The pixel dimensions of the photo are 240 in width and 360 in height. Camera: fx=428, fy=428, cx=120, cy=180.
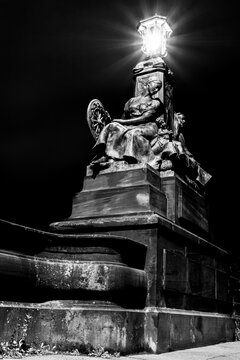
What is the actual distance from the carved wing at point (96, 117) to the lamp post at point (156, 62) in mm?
825

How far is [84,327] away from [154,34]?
20.5 ft

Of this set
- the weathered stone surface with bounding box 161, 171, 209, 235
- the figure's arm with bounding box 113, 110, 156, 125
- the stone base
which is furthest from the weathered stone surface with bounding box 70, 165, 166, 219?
the stone base

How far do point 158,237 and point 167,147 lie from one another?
198 cm

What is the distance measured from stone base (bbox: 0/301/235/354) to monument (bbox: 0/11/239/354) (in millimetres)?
10

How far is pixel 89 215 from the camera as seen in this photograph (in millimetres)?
6461

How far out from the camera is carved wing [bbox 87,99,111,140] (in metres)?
7.77

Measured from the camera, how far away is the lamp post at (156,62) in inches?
325

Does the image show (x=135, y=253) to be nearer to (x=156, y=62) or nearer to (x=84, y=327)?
(x=84, y=327)

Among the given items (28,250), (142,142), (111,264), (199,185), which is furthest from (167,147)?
(28,250)

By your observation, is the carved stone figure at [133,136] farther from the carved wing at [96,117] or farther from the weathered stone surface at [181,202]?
the carved wing at [96,117]

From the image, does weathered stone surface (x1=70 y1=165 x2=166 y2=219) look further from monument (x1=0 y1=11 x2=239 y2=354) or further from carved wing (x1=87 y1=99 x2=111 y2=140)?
carved wing (x1=87 y1=99 x2=111 y2=140)

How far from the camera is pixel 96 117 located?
7.93 m

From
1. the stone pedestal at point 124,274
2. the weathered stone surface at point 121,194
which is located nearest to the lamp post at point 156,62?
the weathered stone surface at point 121,194

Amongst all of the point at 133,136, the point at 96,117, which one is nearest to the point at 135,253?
the point at 133,136
